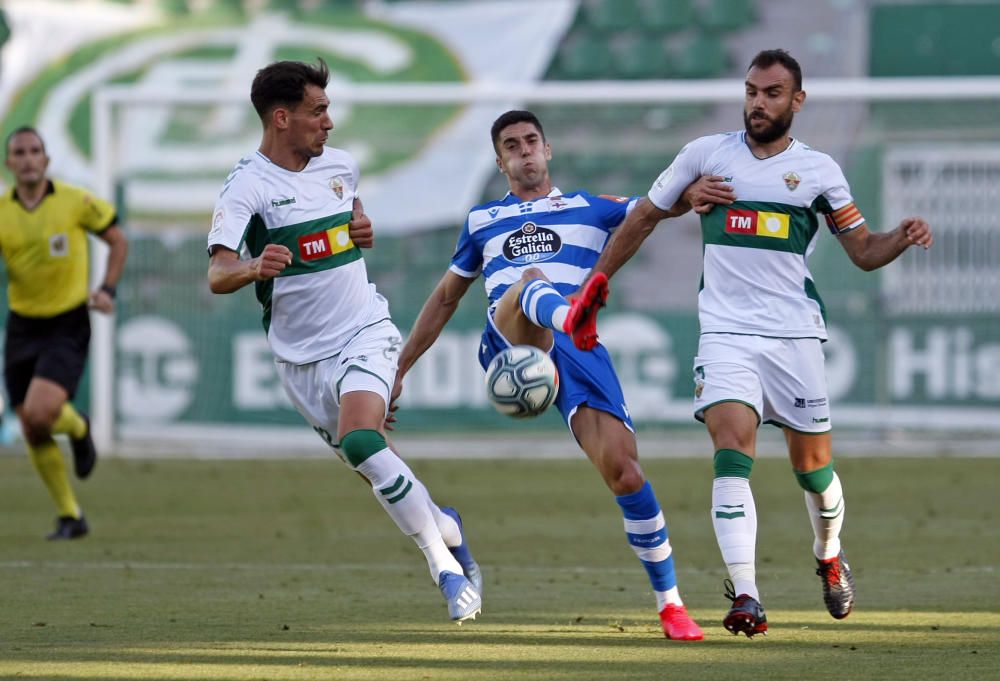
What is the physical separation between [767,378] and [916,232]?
0.83 metres

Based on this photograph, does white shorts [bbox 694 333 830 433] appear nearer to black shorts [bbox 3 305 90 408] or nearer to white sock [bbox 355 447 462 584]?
white sock [bbox 355 447 462 584]

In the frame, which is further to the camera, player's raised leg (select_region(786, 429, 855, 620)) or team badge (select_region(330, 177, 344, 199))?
team badge (select_region(330, 177, 344, 199))

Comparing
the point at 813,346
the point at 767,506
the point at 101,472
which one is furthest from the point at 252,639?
the point at 101,472

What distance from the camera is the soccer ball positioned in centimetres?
651

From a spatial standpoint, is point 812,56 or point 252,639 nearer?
point 252,639

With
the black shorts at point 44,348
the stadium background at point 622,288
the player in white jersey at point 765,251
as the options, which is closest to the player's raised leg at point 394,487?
the player in white jersey at point 765,251

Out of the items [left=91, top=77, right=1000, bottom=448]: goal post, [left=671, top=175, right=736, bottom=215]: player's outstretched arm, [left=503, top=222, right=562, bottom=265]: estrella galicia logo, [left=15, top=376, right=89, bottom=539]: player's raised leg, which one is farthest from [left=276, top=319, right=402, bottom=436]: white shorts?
[left=91, top=77, right=1000, bottom=448]: goal post

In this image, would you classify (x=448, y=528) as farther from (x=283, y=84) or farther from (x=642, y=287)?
(x=642, y=287)

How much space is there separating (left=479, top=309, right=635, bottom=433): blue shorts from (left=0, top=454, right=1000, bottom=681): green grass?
34.8 inches

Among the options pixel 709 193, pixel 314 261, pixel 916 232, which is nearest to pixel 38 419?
pixel 314 261

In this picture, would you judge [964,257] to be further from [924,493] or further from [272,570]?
[272,570]

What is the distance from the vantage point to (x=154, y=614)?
23.5 ft

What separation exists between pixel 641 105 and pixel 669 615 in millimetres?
11695

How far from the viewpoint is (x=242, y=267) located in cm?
643
